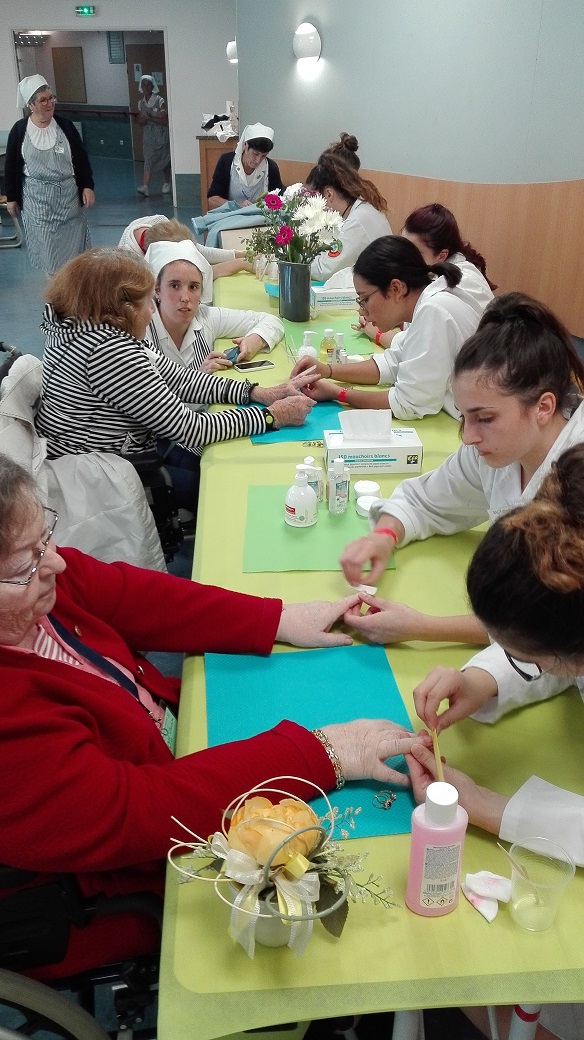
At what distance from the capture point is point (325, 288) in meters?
3.84

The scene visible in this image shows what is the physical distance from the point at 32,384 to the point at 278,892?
184cm

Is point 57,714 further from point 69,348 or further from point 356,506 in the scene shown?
point 69,348

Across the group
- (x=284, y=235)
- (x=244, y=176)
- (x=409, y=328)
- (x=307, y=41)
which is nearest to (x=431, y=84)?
(x=244, y=176)

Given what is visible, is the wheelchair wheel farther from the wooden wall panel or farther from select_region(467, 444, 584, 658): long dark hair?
the wooden wall panel

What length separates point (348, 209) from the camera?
Answer: 4.38 metres

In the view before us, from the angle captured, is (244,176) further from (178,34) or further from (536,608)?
(178,34)

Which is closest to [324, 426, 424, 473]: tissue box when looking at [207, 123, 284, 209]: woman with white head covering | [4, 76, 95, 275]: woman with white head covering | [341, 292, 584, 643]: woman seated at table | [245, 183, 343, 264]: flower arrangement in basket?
[341, 292, 584, 643]: woman seated at table

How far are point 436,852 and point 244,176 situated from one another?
551 centimetres

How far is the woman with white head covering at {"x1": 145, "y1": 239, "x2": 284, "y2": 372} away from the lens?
2.86 meters

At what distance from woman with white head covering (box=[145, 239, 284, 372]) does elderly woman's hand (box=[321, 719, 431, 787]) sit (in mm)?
2008

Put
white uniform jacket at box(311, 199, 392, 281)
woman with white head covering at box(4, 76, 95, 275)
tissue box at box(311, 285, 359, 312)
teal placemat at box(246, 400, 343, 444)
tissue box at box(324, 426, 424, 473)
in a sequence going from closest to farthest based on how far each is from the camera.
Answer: tissue box at box(324, 426, 424, 473) < teal placemat at box(246, 400, 343, 444) < tissue box at box(311, 285, 359, 312) < white uniform jacket at box(311, 199, 392, 281) < woman with white head covering at box(4, 76, 95, 275)

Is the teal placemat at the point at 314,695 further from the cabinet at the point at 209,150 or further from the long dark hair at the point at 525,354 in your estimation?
the cabinet at the point at 209,150

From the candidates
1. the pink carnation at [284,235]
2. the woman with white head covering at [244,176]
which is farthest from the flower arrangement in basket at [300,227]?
the woman with white head covering at [244,176]

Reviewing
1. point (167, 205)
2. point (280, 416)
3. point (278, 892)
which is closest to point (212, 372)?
point (280, 416)
